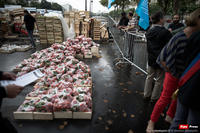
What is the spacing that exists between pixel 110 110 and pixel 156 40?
2.06 m

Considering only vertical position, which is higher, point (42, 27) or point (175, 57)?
point (42, 27)

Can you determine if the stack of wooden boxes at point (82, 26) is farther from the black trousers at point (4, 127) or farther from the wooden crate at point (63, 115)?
the black trousers at point (4, 127)

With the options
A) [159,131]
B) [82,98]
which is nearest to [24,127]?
[82,98]

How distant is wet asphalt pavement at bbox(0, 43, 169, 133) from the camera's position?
2883mm

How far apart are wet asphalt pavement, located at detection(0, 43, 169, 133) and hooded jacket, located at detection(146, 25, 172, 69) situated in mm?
1271

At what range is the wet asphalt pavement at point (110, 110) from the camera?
2.88 meters

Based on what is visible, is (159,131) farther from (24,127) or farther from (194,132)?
(24,127)

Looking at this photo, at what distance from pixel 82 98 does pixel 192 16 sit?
2642 mm

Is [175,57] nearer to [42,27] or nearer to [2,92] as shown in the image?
[2,92]

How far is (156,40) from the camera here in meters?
3.24

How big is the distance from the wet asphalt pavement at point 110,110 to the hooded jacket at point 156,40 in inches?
50.0

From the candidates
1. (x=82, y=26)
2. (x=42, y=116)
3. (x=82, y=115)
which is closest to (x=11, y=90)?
(x=42, y=116)

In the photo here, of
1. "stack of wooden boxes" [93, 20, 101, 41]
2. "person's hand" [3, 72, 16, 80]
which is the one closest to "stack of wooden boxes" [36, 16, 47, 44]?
"stack of wooden boxes" [93, 20, 101, 41]

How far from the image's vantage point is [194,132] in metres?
1.88
